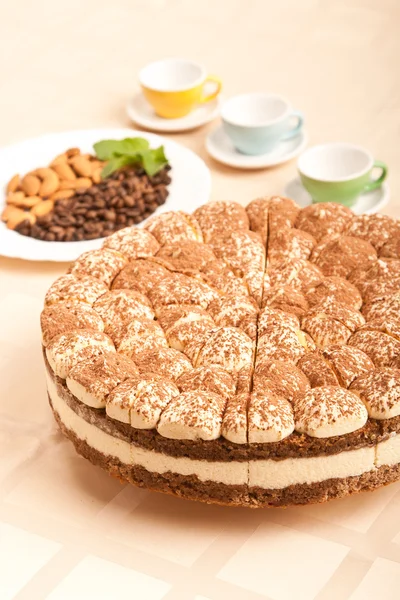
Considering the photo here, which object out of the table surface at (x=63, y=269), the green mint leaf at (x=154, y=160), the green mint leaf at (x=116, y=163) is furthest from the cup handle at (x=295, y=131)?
the green mint leaf at (x=116, y=163)

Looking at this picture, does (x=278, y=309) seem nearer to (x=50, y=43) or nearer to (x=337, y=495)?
(x=337, y=495)

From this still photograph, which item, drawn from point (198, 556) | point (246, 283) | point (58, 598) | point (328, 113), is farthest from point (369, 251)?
point (328, 113)

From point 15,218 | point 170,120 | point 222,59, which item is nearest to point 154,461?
point 15,218

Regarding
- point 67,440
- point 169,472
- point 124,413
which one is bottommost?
point 67,440

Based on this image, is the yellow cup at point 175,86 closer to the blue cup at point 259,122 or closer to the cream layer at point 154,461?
the blue cup at point 259,122

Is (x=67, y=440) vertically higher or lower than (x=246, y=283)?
lower

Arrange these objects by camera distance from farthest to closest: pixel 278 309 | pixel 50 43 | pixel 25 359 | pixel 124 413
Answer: pixel 50 43 → pixel 25 359 → pixel 278 309 → pixel 124 413

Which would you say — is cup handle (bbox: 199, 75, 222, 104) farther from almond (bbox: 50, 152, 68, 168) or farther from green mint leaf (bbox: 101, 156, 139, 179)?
almond (bbox: 50, 152, 68, 168)

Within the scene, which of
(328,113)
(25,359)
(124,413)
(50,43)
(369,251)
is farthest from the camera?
(50,43)
